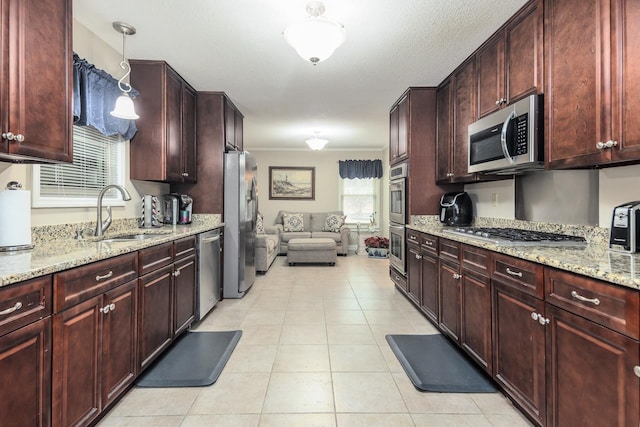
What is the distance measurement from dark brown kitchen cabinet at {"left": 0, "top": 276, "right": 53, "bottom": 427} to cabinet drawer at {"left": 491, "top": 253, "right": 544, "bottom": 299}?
2.11 metres

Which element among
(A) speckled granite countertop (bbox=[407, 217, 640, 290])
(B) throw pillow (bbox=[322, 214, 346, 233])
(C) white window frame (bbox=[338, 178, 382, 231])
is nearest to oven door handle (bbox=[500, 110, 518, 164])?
(A) speckled granite countertop (bbox=[407, 217, 640, 290])

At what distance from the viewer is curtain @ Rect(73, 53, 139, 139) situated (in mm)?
2205

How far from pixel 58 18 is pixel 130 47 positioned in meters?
1.08

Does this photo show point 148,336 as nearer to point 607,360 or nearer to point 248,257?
point 248,257

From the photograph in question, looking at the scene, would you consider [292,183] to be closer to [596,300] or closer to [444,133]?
[444,133]

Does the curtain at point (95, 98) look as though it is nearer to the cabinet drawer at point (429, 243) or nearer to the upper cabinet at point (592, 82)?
the cabinet drawer at point (429, 243)

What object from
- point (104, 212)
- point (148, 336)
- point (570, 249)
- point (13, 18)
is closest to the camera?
point (13, 18)


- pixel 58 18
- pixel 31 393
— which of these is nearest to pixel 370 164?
pixel 58 18

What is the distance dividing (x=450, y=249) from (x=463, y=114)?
4.35 ft

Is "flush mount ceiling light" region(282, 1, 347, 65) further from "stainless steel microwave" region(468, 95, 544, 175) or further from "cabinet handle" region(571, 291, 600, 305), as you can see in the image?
"cabinet handle" region(571, 291, 600, 305)

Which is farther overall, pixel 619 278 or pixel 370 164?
pixel 370 164

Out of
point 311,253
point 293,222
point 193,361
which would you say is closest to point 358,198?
point 293,222

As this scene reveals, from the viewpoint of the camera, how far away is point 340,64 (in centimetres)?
299

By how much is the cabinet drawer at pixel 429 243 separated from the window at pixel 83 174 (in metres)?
2.77
